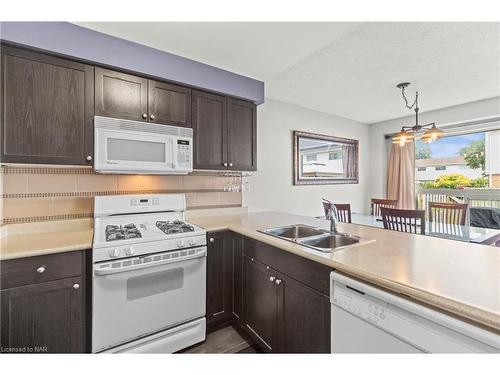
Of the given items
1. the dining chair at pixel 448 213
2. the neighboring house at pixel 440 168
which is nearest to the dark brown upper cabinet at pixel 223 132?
the dining chair at pixel 448 213

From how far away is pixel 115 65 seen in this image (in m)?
1.73

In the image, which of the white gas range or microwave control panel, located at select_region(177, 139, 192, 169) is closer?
the white gas range

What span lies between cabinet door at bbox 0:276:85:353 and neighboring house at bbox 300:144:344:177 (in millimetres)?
2849

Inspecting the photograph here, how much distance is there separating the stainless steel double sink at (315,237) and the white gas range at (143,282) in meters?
0.65

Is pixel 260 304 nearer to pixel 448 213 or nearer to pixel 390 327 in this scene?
pixel 390 327

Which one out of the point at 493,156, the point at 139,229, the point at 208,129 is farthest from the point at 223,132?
the point at 493,156

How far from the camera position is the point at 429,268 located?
3.31 feet

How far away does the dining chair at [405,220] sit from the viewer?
218 cm

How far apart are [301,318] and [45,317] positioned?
56.5 inches

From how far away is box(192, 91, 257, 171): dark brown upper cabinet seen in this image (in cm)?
216

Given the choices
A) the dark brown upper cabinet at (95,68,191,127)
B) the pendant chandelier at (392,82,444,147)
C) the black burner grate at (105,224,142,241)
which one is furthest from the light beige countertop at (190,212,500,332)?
the pendant chandelier at (392,82,444,147)

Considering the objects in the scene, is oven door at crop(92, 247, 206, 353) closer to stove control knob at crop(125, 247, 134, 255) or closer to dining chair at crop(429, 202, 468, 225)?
stove control knob at crop(125, 247, 134, 255)

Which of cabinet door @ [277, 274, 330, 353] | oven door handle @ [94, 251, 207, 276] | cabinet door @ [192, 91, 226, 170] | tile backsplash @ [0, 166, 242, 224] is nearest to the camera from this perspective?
cabinet door @ [277, 274, 330, 353]
